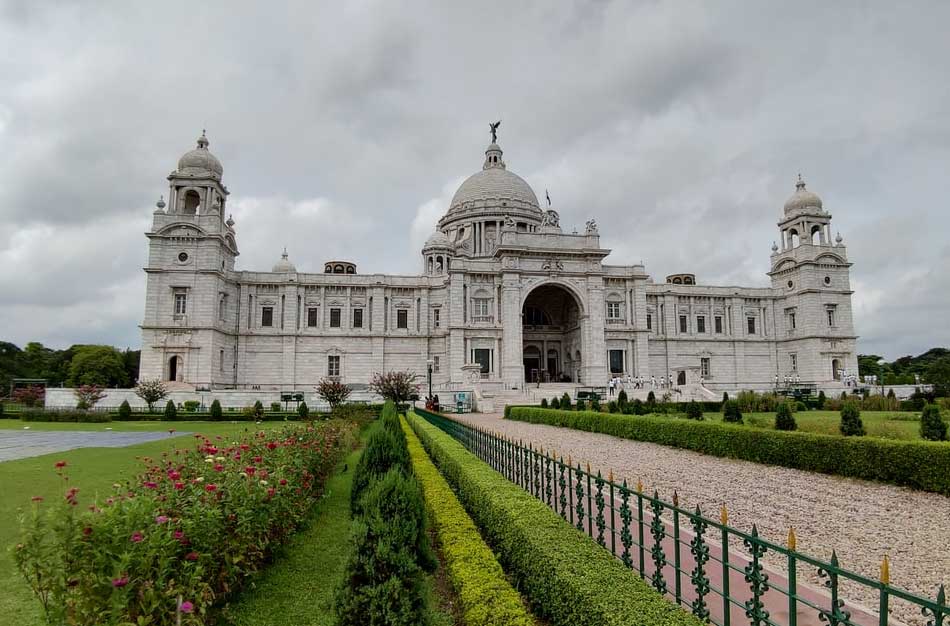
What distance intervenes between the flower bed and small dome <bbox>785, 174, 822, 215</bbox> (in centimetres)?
5698

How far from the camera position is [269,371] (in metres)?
45.8

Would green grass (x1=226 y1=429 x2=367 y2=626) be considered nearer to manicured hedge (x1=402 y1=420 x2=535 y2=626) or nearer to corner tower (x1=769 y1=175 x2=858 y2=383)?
manicured hedge (x1=402 y1=420 x2=535 y2=626)

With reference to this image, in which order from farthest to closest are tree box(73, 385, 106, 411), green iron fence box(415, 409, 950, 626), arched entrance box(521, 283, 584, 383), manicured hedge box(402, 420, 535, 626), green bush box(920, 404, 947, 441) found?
1. arched entrance box(521, 283, 584, 383)
2. tree box(73, 385, 106, 411)
3. green bush box(920, 404, 947, 441)
4. manicured hedge box(402, 420, 535, 626)
5. green iron fence box(415, 409, 950, 626)

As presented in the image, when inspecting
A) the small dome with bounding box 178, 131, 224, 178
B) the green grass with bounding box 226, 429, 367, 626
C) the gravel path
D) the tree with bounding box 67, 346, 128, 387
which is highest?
the small dome with bounding box 178, 131, 224, 178

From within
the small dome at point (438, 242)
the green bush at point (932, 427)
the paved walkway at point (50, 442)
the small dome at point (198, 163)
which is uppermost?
the small dome at point (198, 163)

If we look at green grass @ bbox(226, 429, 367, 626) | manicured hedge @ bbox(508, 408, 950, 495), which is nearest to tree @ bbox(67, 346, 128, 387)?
manicured hedge @ bbox(508, 408, 950, 495)

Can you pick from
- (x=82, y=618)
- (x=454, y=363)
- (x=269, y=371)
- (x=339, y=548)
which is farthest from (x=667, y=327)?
(x=82, y=618)

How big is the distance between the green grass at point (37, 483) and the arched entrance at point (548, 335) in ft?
123

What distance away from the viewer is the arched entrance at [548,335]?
50.4 meters

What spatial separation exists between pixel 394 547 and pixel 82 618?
79.4 inches

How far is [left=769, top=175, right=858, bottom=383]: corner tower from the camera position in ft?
165

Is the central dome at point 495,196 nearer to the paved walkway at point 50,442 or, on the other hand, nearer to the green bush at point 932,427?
the paved walkway at point 50,442

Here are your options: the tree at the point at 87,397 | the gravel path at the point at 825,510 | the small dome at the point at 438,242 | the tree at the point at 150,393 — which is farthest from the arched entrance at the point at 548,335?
the gravel path at the point at 825,510

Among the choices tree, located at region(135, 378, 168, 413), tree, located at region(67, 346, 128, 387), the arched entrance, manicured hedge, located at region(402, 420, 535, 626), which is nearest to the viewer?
manicured hedge, located at region(402, 420, 535, 626)
